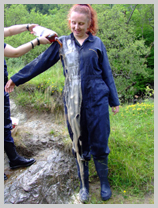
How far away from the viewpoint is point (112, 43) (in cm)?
1024

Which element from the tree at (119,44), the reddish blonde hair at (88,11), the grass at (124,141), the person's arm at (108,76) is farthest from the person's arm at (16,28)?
the tree at (119,44)

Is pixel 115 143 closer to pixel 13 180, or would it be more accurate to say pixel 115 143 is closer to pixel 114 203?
pixel 114 203

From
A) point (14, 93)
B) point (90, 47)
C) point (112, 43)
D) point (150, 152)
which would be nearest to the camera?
point (90, 47)

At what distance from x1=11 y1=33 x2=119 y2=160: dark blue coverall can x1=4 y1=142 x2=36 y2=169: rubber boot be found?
93 centimetres

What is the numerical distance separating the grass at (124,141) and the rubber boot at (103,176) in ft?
0.29

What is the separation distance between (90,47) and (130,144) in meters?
1.73

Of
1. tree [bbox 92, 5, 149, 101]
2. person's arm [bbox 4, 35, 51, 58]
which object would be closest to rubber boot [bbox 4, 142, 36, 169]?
person's arm [bbox 4, 35, 51, 58]

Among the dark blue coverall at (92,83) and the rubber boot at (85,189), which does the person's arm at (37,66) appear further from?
the rubber boot at (85,189)

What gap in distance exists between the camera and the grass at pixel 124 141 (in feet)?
8.00

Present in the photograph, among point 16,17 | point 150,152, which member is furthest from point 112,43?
point 150,152

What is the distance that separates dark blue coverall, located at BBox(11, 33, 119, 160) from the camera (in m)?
1.95

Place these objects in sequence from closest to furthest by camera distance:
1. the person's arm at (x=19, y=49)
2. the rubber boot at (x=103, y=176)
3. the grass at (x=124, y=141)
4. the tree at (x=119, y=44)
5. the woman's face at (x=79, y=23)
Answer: the woman's face at (x=79, y=23)
the person's arm at (x=19, y=49)
the rubber boot at (x=103, y=176)
the grass at (x=124, y=141)
the tree at (x=119, y=44)

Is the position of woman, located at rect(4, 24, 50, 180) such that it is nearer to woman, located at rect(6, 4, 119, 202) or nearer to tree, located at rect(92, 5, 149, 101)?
woman, located at rect(6, 4, 119, 202)

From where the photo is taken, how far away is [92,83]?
1.96 meters
